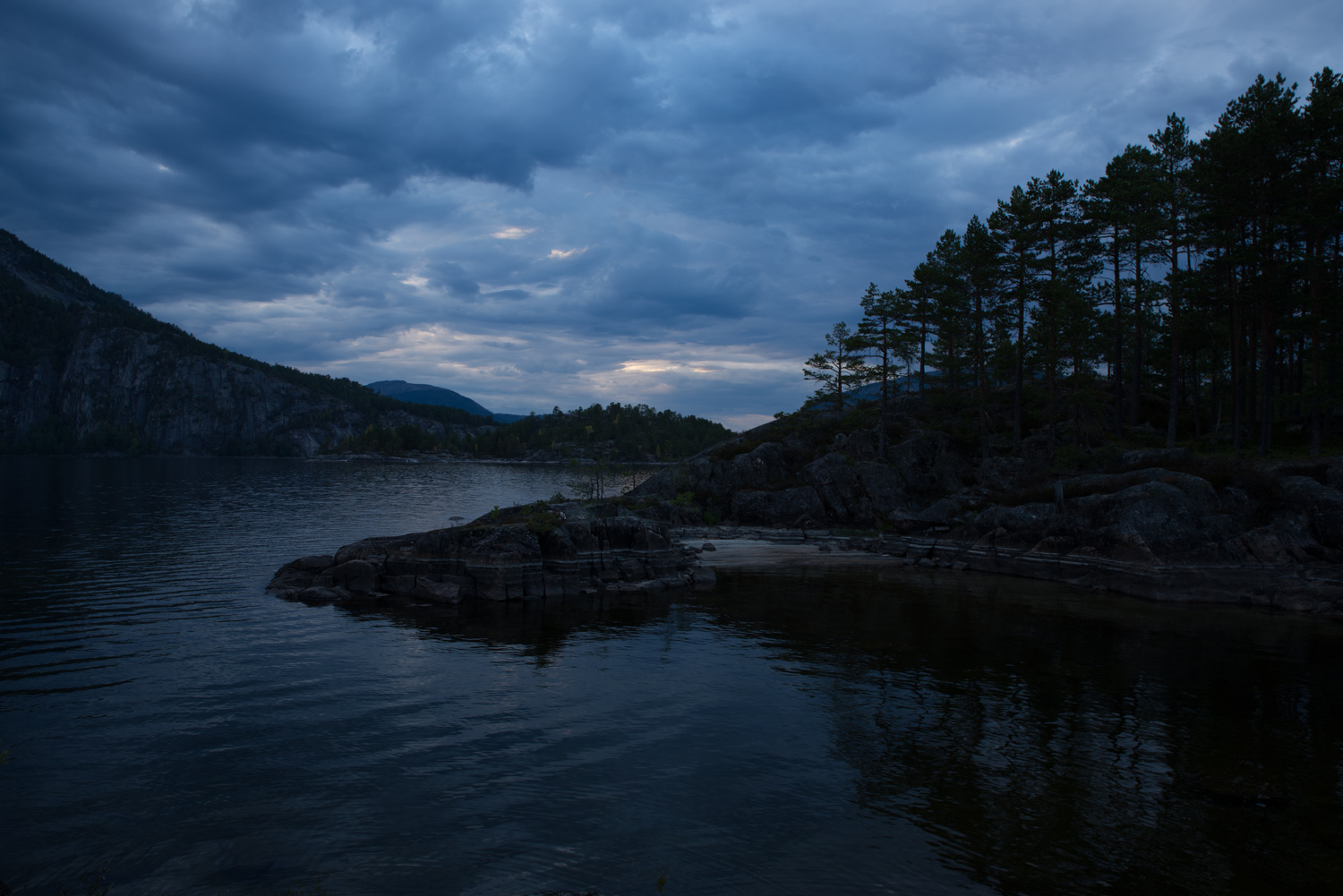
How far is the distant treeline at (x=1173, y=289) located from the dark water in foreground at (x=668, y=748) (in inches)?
1041

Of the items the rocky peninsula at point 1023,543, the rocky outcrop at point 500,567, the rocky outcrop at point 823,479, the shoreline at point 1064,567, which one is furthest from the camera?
the rocky outcrop at point 823,479

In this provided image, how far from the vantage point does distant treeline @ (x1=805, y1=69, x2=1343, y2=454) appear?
145 ft

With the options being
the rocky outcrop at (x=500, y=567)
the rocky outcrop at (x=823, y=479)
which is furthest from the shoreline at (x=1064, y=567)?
the rocky outcrop at (x=500, y=567)

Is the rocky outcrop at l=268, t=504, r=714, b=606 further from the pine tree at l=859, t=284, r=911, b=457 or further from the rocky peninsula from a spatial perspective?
the pine tree at l=859, t=284, r=911, b=457

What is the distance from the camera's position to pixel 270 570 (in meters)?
43.0

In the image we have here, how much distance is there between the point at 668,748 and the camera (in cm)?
1733

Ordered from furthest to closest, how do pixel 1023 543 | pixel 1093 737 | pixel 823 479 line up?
pixel 823 479, pixel 1023 543, pixel 1093 737

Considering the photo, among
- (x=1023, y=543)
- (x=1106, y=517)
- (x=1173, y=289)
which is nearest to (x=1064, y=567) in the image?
(x=1023, y=543)

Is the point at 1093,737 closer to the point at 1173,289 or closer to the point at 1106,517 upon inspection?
the point at 1106,517

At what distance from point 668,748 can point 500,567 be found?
71.7 feet

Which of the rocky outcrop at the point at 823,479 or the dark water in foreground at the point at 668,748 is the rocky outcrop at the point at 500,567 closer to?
the dark water in foreground at the point at 668,748

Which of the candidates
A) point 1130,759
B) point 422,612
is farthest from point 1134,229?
point 422,612

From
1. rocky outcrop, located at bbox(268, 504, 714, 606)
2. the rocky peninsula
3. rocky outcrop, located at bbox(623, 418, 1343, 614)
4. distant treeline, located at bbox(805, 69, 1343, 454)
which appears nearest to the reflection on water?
rocky outcrop, located at bbox(623, 418, 1343, 614)

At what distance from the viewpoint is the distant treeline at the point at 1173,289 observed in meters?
44.2
